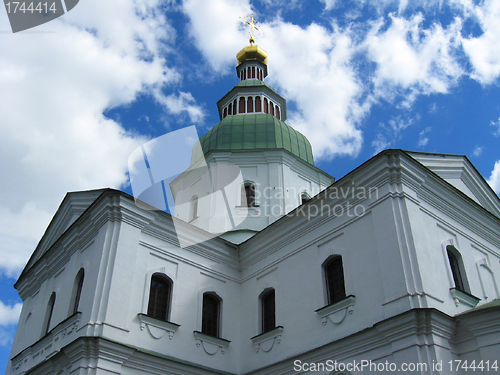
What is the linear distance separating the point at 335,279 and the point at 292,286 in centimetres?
143

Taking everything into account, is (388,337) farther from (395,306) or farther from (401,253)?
(401,253)

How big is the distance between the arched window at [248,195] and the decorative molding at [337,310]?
7391mm

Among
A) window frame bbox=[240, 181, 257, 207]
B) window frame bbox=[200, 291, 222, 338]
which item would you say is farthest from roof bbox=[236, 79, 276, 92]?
window frame bbox=[200, 291, 222, 338]

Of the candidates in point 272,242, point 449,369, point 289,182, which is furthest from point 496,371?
point 289,182

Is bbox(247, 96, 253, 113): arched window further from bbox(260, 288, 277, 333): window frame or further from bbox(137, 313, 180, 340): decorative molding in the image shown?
bbox(137, 313, 180, 340): decorative molding

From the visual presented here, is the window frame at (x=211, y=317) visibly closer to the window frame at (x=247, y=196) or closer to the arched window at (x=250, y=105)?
the window frame at (x=247, y=196)

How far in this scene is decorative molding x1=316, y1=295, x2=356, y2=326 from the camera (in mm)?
10766

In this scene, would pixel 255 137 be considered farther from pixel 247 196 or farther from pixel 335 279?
pixel 335 279

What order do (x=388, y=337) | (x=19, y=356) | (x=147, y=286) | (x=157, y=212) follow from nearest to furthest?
1. (x=388, y=337)
2. (x=147, y=286)
3. (x=157, y=212)
4. (x=19, y=356)

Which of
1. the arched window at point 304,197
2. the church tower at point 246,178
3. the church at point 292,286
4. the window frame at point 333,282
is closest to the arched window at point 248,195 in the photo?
the church tower at point 246,178

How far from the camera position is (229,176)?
741 inches

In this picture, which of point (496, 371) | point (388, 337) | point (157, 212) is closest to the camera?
point (496, 371)

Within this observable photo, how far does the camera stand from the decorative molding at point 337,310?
424 inches

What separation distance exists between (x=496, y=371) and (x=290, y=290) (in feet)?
17.9
